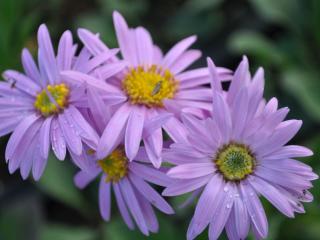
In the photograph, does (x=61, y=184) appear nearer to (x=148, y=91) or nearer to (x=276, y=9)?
(x=148, y=91)

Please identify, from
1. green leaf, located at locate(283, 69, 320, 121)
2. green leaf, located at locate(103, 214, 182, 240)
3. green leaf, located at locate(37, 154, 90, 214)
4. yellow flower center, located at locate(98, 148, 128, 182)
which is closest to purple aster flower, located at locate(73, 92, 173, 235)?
yellow flower center, located at locate(98, 148, 128, 182)

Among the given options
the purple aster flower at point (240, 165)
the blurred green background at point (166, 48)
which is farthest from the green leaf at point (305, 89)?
the purple aster flower at point (240, 165)

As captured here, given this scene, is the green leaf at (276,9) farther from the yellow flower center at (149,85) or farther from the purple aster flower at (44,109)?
the purple aster flower at (44,109)

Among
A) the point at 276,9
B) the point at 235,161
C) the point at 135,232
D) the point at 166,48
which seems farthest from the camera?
the point at 166,48

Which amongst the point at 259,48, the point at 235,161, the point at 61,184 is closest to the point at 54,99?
the point at 235,161

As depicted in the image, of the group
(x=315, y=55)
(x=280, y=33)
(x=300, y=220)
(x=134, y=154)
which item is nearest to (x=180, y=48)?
(x=134, y=154)

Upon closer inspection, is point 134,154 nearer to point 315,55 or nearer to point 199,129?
point 199,129
